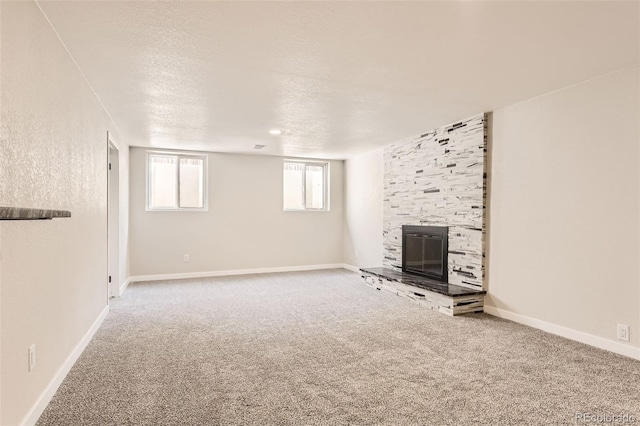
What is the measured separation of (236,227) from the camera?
7.09m

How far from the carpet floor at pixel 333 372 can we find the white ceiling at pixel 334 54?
235 cm

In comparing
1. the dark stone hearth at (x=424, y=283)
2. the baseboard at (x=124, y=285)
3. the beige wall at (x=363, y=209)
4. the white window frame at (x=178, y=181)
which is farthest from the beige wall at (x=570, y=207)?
the baseboard at (x=124, y=285)

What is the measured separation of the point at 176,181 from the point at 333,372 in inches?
207

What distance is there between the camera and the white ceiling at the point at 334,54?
2.18m

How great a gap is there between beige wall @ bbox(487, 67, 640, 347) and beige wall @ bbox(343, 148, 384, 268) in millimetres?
2565

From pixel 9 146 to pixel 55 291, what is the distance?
1081 mm

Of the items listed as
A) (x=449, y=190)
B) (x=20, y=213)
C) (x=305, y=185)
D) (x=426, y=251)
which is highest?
(x=305, y=185)

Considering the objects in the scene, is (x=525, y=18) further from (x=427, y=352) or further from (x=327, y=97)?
(x=427, y=352)

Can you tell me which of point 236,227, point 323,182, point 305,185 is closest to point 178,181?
point 236,227

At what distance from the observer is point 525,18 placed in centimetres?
224

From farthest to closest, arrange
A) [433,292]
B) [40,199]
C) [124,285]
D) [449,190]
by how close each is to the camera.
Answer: [124,285] < [449,190] < [433,292] < [40,199]

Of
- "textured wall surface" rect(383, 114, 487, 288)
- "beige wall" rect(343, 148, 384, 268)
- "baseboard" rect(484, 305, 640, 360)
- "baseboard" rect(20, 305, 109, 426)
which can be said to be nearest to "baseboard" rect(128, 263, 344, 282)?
"beige wall" rect(343, 148, 384, 268)

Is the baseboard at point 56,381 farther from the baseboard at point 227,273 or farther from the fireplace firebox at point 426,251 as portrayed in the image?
the fireplace firebox at point 426,251

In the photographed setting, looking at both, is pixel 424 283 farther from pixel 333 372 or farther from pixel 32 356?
pixel 32 356
